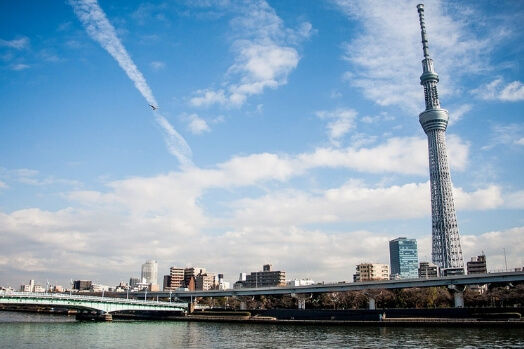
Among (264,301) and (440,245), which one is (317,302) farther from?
(440,245)

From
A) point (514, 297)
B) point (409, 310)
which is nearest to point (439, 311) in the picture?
point (409, 310)

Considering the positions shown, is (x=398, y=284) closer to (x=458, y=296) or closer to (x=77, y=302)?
(x=458, y=296)

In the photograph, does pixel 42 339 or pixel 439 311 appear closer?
pixel 42 339

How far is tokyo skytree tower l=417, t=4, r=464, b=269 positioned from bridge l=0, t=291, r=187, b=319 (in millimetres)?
96360

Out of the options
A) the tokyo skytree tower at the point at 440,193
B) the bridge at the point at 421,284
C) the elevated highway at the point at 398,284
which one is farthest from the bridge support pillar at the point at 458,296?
the tokyo skytree tower at the point at 440,193

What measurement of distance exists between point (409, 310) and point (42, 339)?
56.2 m

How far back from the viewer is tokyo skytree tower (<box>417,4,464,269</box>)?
158 m

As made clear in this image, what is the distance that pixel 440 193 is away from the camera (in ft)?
531

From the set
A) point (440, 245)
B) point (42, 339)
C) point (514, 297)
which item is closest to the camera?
point (42, 339)

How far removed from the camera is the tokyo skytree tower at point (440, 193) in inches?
6211

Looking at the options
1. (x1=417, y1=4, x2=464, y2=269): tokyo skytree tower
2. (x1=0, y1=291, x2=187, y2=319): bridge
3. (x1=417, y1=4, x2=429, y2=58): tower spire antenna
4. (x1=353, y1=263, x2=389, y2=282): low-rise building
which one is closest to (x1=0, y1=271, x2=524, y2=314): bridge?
(x1=0, y1=291, x2=187, y2=319): bridge

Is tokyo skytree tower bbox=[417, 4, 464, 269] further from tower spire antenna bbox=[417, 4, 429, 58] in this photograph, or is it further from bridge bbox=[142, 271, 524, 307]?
bridge bbox=[142, 271, 524, 307]

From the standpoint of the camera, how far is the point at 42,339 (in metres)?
52.1

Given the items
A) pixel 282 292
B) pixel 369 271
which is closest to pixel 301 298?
pixel 282 292
